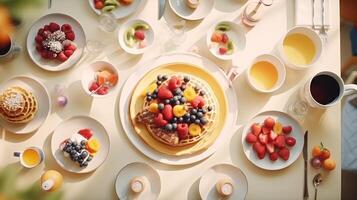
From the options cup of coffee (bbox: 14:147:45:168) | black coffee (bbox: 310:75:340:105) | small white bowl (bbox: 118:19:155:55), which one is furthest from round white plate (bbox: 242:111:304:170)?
cup of coffee (bbox: 14:147:45:168)

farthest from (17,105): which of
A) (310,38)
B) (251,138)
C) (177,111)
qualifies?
(310,38)

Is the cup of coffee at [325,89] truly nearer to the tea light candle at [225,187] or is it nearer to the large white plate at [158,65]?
the large white plate at [158,65]

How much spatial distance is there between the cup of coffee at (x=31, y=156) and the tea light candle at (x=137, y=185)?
0.35 metres

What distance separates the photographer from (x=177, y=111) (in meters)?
1.50

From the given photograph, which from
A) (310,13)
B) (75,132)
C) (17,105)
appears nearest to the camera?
(17,105)

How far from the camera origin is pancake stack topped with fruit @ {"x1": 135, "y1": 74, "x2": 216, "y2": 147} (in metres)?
1.51

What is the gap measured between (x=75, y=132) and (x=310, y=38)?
1.00 meters

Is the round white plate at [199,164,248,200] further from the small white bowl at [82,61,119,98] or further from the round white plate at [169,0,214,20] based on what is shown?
the round white plate at [169,0,214,20]

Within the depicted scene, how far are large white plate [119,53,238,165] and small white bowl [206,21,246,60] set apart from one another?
0.16 feet

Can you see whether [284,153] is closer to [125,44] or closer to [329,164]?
[329,164]

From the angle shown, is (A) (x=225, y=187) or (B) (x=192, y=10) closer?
(A) (x=225, y=187)

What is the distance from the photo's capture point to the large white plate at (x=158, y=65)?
1.59 metres

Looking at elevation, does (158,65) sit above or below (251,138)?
above

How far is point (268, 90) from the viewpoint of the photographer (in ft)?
5.40
